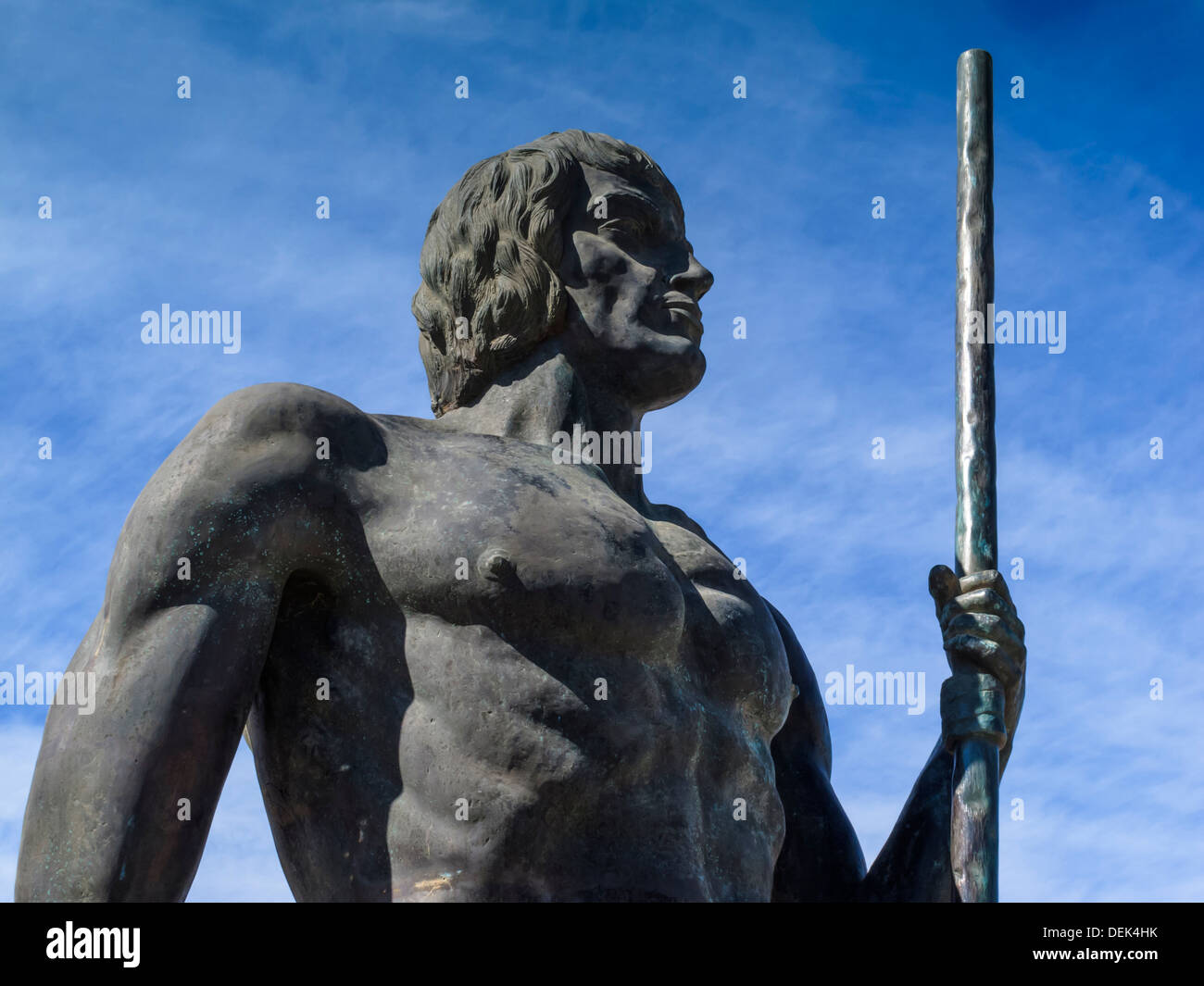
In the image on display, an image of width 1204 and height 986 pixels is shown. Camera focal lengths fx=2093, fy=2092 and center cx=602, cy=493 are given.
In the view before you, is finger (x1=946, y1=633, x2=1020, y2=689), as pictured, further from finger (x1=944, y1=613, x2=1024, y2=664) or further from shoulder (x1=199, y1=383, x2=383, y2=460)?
shoulder (x1=199, y1=383, x2=383, y2=460)

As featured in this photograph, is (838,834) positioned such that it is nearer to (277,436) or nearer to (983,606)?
(983,606)

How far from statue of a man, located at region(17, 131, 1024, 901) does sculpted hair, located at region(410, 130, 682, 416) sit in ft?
1.45

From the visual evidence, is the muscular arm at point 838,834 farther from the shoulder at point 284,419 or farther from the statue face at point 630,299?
the shoulder at point 284,419

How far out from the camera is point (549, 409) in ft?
31.0

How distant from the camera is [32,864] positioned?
7.54 meters

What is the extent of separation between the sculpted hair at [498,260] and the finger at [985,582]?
218cm

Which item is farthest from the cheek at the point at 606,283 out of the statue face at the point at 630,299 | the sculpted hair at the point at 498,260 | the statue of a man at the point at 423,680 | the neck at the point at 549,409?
the statue of a man at the point at 423,680

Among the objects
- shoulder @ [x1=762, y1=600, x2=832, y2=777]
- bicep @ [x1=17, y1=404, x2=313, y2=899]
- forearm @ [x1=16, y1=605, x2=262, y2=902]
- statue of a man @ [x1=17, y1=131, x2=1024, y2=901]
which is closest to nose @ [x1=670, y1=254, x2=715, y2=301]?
statue of a man @ [x1=17, y1=131, x2=1024, y2=901]

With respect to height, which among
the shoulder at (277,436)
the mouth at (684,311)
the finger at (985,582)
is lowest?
the finger at (985,582)

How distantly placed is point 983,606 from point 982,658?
0.23m

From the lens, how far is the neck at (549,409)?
945cm

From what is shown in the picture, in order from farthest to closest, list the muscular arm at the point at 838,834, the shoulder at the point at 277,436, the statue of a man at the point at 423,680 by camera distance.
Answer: the muscular arm at the point at 838,834, the shoulder at the point at 277,436, the statue of a man at the point at 423,680

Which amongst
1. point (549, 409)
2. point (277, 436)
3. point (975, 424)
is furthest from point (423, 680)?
point (975, 424)
